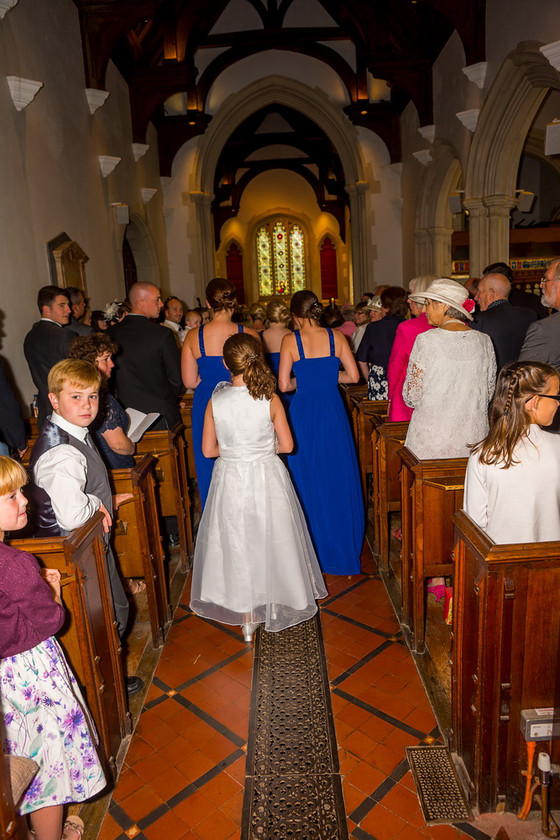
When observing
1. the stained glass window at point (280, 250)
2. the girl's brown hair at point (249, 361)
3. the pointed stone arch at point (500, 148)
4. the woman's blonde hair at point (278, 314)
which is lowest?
the girl's brown hair at point (249, 361)

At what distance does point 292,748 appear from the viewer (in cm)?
232

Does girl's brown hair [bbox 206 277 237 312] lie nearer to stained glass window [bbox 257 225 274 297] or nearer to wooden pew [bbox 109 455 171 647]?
wooden pew [bbox 109 455 171 647]

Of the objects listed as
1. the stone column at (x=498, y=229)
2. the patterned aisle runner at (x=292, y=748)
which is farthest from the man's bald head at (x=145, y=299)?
the stone column at (x=498, y=229)

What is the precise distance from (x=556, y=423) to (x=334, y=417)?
1357mm

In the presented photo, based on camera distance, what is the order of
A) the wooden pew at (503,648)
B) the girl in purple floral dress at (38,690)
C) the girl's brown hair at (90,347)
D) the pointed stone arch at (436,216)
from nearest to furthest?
the girl in purple floral dress at (38,690), the wooden pew at (503,648), the girl's brown hair at (90,347), the pointed stone arch at (436,216)

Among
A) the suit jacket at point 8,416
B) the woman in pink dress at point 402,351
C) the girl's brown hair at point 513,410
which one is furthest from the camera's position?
the woman in pink dress at point 402,351

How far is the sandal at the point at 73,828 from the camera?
76.3 inches

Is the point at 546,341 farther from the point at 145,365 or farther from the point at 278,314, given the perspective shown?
the point at 145,365

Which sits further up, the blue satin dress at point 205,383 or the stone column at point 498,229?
the stone column at point 498,229

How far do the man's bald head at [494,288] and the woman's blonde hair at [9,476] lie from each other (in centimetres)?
339

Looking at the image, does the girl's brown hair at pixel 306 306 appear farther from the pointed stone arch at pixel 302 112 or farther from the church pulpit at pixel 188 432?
the pointed stone arch at pixel 302 112

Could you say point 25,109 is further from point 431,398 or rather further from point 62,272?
point 431,398

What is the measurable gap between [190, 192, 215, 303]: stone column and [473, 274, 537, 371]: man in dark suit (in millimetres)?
8715

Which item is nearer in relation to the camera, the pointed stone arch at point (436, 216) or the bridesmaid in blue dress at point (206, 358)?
the bridesmaid in blue dress at point (206, 358)
